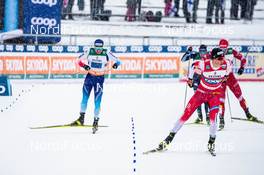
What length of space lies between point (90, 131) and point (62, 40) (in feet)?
30.2

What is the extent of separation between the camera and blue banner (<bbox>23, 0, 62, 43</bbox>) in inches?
648

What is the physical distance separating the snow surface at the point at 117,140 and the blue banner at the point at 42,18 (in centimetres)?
299

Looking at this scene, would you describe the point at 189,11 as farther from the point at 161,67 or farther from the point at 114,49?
the point at 114,49

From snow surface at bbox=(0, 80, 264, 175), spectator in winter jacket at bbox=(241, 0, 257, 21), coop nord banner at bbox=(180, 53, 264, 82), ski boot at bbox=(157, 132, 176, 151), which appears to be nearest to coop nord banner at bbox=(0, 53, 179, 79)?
snow surface at bbox=(0, 80, 264, 175)

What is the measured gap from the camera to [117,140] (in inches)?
363

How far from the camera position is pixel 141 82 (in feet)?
56.7

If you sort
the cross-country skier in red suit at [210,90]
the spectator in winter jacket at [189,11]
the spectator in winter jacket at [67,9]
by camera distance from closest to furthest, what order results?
the cross-country skier in red suit at [210,90] < the spectator in winter jacket at [67,9] < the spectator in winter jacket at [189,11]

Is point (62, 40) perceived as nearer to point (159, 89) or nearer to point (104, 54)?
point (159, 89)

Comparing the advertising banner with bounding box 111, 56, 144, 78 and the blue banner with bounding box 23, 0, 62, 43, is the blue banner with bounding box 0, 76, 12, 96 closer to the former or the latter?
the blue banner with bounding box 23, 0, 62, 43

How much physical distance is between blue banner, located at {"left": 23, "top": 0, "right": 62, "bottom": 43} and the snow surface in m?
2.99

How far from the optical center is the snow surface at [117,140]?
7473mm

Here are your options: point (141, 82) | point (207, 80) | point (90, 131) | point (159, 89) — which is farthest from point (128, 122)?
point (141, 82)

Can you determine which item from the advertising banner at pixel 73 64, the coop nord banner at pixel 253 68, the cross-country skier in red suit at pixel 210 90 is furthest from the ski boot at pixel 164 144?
the coop nord banner at pixel 253 68

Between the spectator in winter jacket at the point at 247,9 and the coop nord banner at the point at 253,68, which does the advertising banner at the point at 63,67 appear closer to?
the coop nord banner at the point at 253,68
